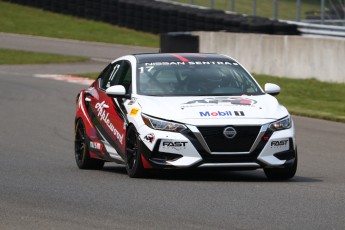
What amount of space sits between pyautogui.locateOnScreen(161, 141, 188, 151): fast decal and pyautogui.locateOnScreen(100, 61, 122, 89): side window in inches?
75.3

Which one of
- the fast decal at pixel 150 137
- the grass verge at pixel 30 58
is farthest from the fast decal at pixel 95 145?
the grass verge at pixel 30 58

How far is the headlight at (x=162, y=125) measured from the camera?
35.1 feet

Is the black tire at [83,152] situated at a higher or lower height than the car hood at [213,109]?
lower

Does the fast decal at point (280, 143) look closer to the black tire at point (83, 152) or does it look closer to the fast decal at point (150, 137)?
the fast decal at point (150, 137)

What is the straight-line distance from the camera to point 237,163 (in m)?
10.7

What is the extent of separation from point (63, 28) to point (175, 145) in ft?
103

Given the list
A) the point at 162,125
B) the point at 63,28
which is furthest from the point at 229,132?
the point at 63,28

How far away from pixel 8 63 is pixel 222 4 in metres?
8.03

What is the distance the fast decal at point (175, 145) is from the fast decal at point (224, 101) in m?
0.48

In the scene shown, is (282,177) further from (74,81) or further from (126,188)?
(74,81)

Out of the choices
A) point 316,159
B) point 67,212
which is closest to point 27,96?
point 316,159

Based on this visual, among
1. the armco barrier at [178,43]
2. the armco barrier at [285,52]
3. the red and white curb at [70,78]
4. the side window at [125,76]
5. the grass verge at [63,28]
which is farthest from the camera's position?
the grass verge at [63,28]

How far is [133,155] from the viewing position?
36.8ft

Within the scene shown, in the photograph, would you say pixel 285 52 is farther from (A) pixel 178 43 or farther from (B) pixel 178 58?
(B) pixel 178 58
